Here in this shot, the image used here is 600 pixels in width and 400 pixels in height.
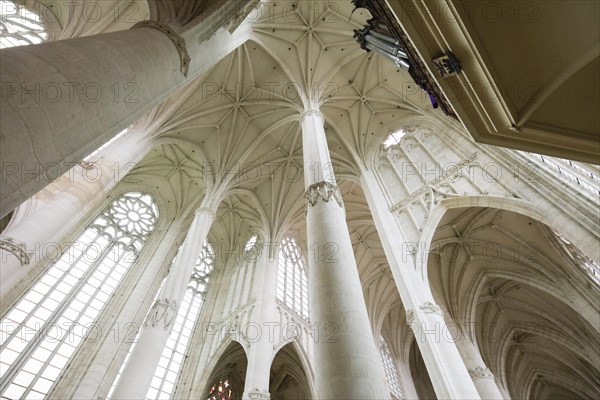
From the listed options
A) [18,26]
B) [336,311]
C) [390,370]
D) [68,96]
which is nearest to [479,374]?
[390,370]

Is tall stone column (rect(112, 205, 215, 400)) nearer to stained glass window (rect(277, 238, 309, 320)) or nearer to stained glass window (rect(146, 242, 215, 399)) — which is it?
stained glass window (rect(146, 242, 215, 399))

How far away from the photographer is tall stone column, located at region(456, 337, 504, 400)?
1126cm

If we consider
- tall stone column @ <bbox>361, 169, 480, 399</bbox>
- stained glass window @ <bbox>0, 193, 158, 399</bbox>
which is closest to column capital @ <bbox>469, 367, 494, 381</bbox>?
tall stone column @ <bbox>361, 169, 480, 399</bbox>

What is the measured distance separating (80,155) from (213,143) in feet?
40.8

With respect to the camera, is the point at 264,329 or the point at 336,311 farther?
the point at 264,329

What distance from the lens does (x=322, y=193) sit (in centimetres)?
673

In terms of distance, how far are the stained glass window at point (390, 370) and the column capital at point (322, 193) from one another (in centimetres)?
1335

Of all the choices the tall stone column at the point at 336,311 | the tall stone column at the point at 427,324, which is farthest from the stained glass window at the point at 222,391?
the tall stone column at the point at 336,311

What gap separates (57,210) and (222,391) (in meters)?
9.57

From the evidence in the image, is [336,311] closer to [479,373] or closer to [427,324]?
[427,324]

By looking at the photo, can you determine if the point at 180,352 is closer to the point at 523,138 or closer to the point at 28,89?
the point at 28,89

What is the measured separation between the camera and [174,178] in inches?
665

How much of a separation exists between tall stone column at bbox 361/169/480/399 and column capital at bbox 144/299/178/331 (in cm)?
642

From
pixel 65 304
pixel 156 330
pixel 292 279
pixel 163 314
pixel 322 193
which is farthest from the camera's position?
pixel 292 279
